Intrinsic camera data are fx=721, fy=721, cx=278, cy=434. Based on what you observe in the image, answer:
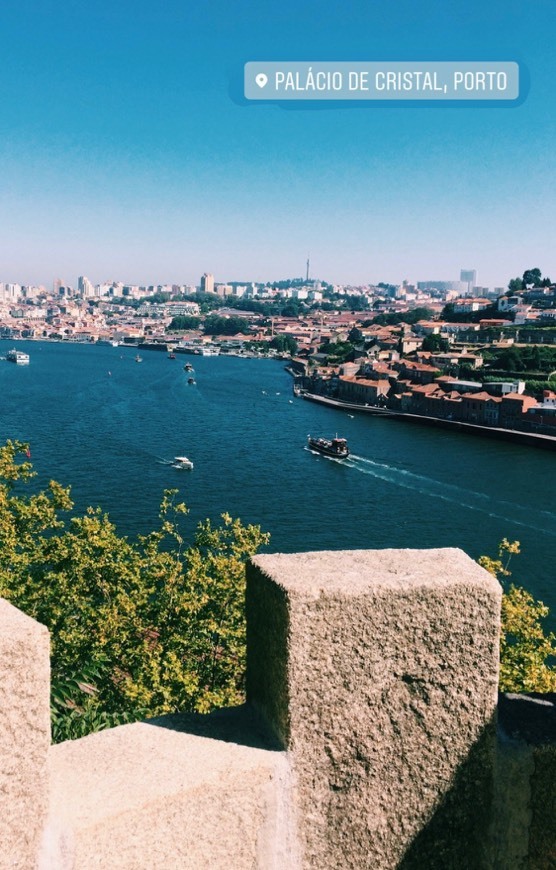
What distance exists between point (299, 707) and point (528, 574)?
649 inches

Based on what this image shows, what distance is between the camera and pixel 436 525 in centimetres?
2098

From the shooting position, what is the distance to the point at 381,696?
5.14ft

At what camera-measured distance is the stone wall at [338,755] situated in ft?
4.58

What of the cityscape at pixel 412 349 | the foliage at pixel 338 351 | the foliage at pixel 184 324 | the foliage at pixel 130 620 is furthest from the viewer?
the foliage at pixel 184 324

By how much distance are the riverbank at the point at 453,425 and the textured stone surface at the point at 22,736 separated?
34277 millimetres

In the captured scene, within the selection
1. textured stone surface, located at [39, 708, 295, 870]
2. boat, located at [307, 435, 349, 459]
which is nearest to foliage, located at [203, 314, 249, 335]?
boat, located at [307, 435, 349, 459]

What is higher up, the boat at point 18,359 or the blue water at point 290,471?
the boat at point 18,359

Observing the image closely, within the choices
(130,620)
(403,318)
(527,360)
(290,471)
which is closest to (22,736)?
(130,620)

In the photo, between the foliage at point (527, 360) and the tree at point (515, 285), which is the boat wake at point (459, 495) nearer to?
the foliage at point (527, 360)

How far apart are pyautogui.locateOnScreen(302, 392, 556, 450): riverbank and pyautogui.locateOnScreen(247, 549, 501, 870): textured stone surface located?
33.6 meters

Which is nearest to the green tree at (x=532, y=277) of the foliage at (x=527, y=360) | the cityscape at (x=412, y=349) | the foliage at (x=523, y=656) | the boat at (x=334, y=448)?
the cityscape at (x=412, y=349)

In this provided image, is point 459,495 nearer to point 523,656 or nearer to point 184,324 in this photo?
point 523,656

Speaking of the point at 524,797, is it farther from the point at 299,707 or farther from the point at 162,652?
the point at 162,652

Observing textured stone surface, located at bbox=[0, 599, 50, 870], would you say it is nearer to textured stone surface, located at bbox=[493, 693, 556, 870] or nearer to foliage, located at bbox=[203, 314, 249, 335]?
textured stone surface, located at bbox=[493, 693, 556, 870]
